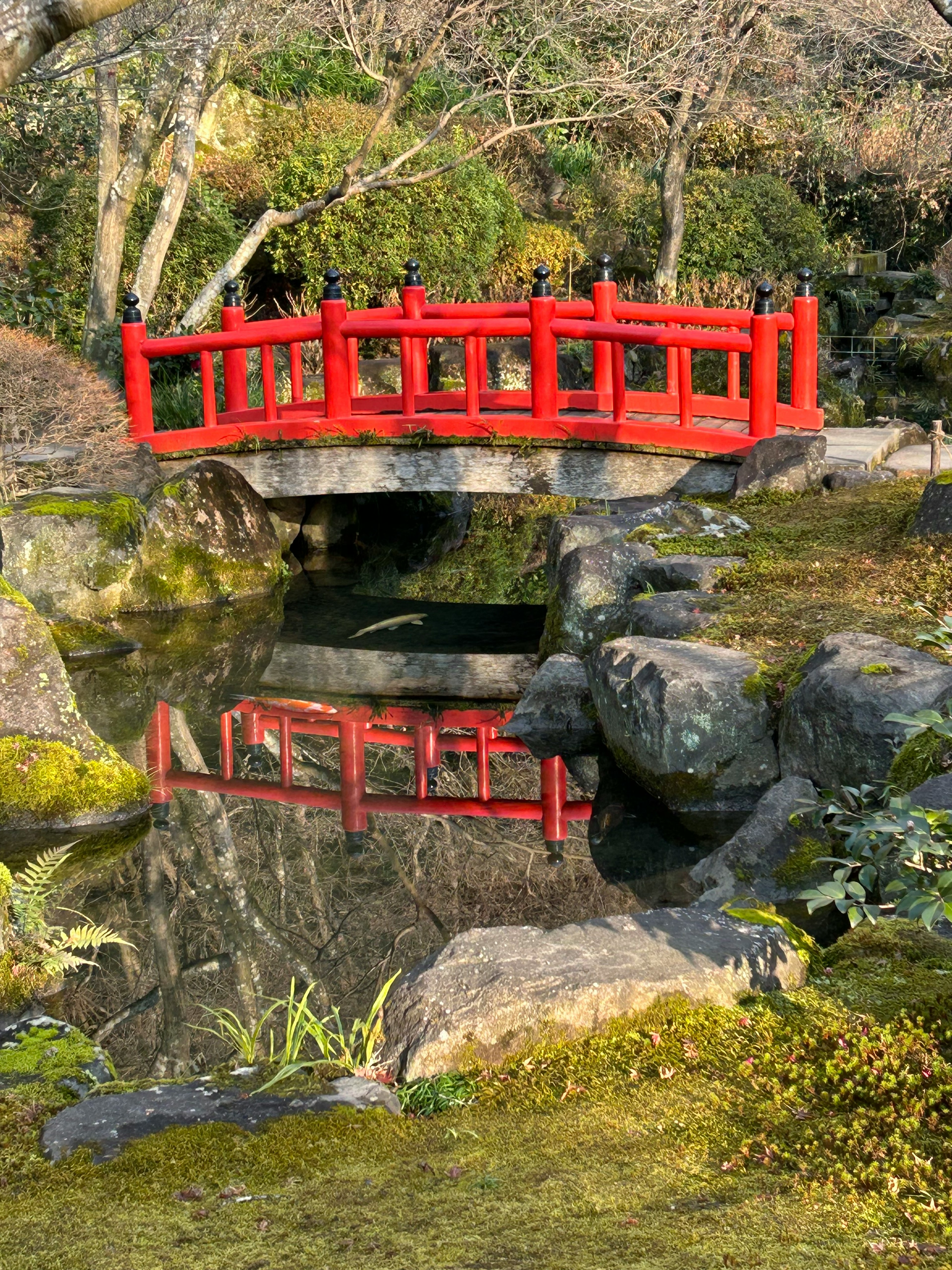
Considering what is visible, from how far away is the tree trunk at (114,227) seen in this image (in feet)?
44.0

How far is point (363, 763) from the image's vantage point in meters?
8.34

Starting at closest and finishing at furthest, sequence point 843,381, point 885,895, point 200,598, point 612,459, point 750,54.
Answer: point 885,895, point 612,459, point 200,598, point 750,54, point 843,381

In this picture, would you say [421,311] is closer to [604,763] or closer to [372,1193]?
[604,763]

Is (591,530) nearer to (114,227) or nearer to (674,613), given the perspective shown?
(674,613)

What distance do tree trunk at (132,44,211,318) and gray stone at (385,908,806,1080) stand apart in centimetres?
1014

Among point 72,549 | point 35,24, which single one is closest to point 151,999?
point 35,24

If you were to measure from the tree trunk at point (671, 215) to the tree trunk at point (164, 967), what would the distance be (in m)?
13.1

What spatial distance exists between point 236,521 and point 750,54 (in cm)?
943

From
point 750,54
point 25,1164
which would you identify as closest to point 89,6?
point 25,1164

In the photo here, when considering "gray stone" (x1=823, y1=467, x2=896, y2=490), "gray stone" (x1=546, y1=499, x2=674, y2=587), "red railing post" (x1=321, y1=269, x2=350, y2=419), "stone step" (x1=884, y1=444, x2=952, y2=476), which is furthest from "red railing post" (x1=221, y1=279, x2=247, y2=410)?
"stone step" (x1=884, y1=444, x2=952, y2=476)

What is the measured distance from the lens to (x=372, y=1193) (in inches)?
119

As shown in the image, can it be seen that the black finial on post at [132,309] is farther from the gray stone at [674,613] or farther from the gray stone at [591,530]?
the gray stone at [674,613]

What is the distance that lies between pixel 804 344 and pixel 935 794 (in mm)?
6493

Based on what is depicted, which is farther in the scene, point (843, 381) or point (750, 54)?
point (843, 381)
